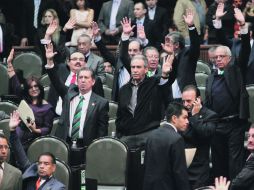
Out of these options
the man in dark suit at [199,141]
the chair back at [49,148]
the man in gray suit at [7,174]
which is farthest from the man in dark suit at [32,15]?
the man in dark suit at [199,141]

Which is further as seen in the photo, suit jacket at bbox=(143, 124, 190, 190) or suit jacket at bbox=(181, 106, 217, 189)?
suit jacket at bbox=(181, 106, 217, 189)

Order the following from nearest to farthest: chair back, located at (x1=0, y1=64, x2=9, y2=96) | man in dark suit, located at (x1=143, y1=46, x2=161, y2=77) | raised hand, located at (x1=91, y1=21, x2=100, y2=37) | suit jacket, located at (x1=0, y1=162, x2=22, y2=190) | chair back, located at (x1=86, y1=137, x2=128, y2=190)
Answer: suit jacket, located at (x1=0, y1=162, x2=22, y2=190)
chair back, located at (x1=86, y1=137, x2=128, y2=190)
man in dark suit, located at (x1=143, y1=46, x2=161, y2=77)
raised hand, located at (x1=91, y1=21, x2=100, y2=37)
chair back, located at (x1=0, y1=64, x2=9, y2=96)

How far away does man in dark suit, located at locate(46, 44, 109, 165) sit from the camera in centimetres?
1375

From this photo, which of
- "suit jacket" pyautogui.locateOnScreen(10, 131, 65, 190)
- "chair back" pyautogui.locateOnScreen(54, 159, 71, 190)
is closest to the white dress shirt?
"suit jacket" pyautogui.locateOnScreen(10, 131, 65, 190)

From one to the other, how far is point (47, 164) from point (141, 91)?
1.80 meters

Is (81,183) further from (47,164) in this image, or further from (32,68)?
(32,68)

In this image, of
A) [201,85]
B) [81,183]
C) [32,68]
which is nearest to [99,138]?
[81,183]

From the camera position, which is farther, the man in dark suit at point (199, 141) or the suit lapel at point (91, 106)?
the suit lapel at point (91, 106)

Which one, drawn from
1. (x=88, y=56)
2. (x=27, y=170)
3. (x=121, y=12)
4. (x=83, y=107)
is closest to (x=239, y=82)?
(x=83, y=107)

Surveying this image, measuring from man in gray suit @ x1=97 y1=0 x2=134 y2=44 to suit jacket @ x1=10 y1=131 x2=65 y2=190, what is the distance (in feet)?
16.9

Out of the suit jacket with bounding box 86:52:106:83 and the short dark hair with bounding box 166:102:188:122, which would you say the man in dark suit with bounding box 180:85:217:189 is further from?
the suit jacket with bounding box 86:52:106:83

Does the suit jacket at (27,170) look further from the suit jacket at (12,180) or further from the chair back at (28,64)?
the chair back at (28,64)

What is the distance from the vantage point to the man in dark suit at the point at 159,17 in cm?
1794

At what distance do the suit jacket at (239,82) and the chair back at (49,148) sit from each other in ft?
6.24
